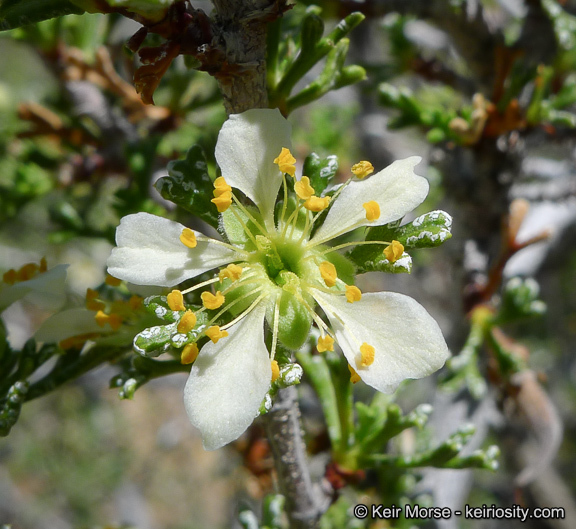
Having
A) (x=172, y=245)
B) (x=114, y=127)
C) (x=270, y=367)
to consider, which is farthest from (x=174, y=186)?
(x=114, y=127)

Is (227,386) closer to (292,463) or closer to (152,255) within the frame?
(152,255)

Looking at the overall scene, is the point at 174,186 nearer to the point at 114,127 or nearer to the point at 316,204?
the point at 316,204

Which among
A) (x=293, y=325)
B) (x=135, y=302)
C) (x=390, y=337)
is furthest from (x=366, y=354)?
(x=135, y=302)

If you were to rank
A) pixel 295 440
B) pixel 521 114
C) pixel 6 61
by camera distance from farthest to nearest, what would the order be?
1. pixel 6 61
2. pixel 521 114
3. pixel 295 440

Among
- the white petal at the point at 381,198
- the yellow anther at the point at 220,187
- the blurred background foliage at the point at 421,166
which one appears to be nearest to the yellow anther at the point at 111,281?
the blurred background foliage at the point at 421,166

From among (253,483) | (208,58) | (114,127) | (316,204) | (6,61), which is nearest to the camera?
(208,58)

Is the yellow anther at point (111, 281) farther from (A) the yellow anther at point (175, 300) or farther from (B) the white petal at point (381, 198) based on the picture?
(B) the white petal at point (381, 198)

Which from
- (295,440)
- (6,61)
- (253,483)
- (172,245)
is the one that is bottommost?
(6,61)

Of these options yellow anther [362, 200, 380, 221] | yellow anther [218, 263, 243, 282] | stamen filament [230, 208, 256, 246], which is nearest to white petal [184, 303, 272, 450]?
yellow anther [218, 263, 243, 282]
